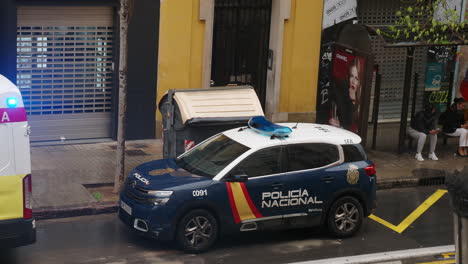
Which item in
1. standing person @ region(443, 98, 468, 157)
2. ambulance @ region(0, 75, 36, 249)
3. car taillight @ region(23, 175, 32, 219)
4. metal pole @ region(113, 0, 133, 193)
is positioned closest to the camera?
ambulance @ region(0, 75, 36, 249)

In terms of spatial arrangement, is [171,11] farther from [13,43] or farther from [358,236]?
[358,236]

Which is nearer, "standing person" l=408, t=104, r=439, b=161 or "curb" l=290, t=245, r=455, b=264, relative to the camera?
"curb" l=290, t=245, r=455, b=264

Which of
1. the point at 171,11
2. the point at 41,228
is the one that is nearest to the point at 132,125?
the point at 171,11

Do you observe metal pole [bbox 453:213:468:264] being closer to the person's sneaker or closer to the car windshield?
the car windshield

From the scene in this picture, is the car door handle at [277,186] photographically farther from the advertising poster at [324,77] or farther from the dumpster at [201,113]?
the advertising poster at [324,77]

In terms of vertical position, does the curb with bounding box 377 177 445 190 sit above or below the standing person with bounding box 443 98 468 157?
below

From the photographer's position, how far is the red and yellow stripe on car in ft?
34.7

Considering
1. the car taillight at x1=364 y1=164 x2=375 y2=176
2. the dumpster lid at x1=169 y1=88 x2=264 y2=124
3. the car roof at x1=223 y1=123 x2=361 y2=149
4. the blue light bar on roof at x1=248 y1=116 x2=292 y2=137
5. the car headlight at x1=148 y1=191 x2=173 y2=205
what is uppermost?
the dumpster lid at x1=169 y1=88 x2=264 y2=124

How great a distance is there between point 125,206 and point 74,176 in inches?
132

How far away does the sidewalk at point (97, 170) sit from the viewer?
488 inches

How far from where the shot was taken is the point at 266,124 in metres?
11.5

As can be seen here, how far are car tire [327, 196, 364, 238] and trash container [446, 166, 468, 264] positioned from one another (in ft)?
26.5

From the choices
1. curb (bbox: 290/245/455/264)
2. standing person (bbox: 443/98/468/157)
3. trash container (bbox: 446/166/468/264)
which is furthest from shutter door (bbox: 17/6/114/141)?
trash container (bbox: 446/166/468/264)

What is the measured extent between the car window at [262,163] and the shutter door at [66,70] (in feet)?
22.0
